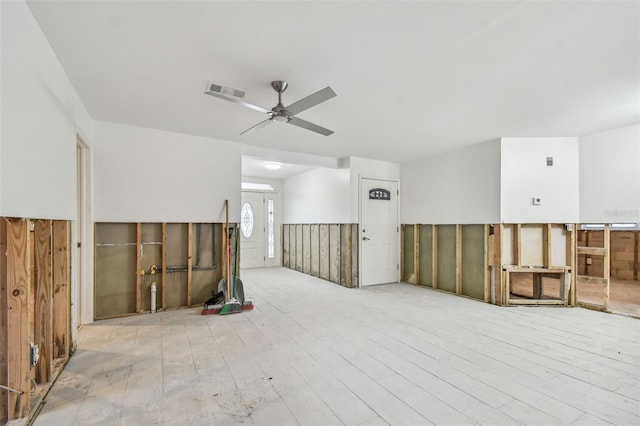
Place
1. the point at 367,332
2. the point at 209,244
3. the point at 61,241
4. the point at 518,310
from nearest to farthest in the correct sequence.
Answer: the point at 61,241 < the point at 367,332 < the point at 518,310 < the point at 209,244

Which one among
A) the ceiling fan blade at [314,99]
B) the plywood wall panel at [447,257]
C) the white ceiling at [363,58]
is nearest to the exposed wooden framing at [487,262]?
the plywood wall panel at [447,257]

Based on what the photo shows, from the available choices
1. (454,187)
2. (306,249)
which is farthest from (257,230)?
(454,187)

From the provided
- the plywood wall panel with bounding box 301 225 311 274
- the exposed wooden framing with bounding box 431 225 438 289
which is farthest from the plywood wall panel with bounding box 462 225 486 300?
the plywood wall panel with bounding box 301 225 311 274

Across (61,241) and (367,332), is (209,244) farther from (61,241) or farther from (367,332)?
(367,332)

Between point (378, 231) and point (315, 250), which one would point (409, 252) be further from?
point (315, 250)

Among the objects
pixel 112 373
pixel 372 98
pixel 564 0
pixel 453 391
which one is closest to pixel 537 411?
pixel 453 391

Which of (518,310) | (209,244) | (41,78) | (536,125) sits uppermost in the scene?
(536,125)

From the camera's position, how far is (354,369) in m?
2.55

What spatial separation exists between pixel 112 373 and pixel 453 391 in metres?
2.70

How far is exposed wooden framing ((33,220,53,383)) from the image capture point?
7.34 feet

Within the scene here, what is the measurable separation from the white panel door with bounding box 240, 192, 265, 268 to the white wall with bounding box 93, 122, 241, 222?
134 inches

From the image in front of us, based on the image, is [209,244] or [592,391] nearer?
[592,391]

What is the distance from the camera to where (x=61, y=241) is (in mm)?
2646

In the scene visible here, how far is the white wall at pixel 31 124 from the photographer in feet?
5.33
